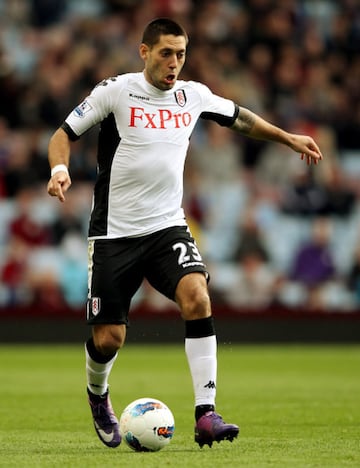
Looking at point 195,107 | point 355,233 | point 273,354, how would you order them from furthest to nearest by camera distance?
point 355,233, point 273,354, point 195,107

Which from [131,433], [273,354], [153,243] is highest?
[153,243]

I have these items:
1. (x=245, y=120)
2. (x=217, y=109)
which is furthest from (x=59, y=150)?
(x=245, y=120)

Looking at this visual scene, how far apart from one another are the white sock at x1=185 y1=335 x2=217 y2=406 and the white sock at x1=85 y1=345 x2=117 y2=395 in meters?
0.63

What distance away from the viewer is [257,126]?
7.51 m

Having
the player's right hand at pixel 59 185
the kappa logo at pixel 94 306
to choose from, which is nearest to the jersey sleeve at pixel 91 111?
the player's right hand at pixel 59 185

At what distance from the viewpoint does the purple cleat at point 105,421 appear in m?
7.14

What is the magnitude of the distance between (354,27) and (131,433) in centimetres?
1408

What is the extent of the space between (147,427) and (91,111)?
1.75 metres

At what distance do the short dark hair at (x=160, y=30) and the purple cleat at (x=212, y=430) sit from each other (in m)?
2.06

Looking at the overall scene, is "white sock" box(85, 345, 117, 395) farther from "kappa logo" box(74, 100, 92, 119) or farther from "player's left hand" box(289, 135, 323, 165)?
"player's left hand" box(289, 135, 323, 165)

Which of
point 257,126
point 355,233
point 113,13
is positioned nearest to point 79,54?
point 113,13

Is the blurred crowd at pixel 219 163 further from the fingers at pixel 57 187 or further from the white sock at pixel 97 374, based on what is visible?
the fingers at pixel 57 187

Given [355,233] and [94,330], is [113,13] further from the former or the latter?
[94,330]

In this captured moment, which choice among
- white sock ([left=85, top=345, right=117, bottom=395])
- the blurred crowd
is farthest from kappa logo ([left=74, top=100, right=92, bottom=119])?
the blurred crowd
